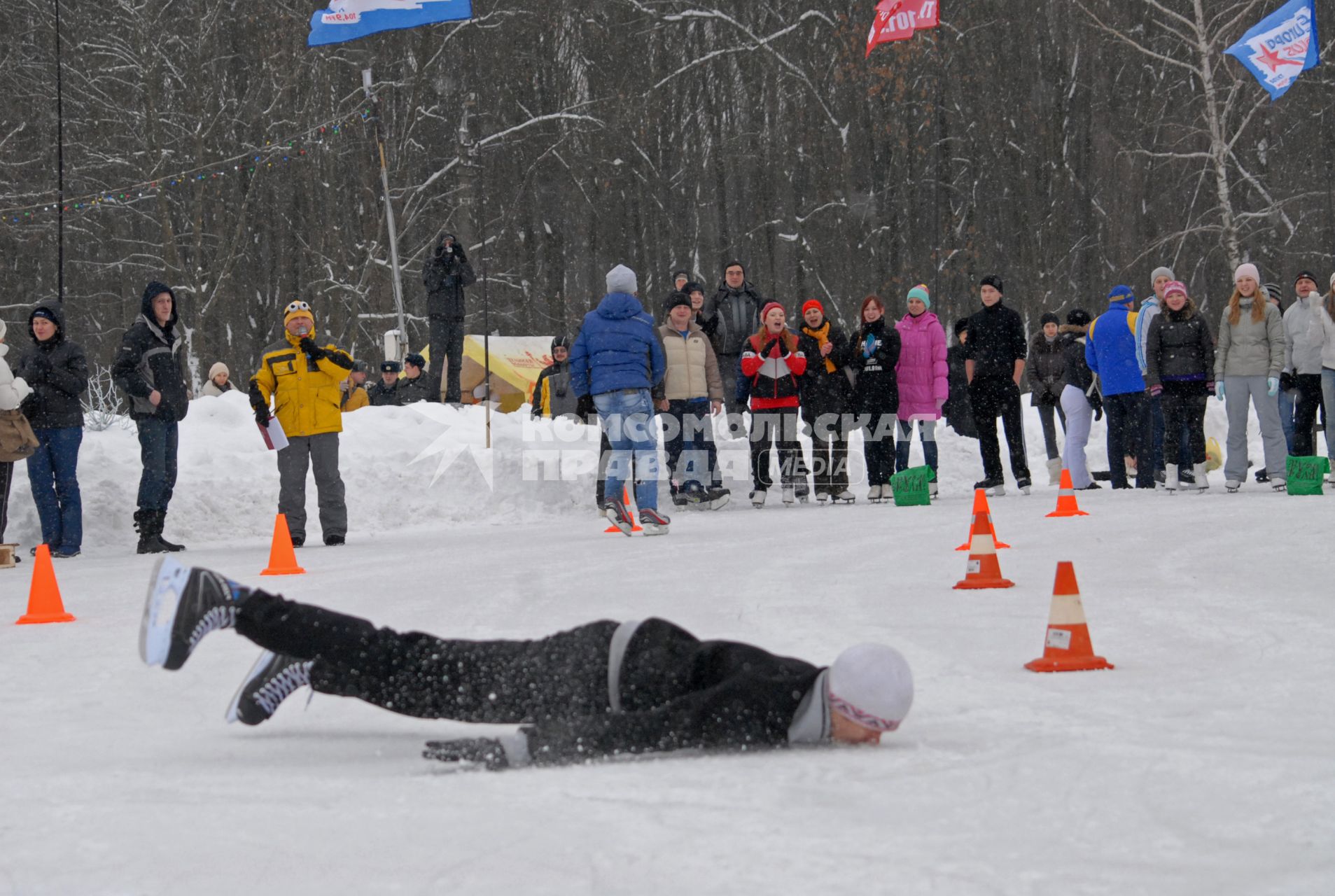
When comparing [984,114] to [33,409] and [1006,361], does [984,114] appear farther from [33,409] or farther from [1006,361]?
[33,409]

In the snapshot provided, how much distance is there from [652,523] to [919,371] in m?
4.32

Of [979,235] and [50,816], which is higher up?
[979,235]

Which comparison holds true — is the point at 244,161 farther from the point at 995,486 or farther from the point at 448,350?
the point at 995,486

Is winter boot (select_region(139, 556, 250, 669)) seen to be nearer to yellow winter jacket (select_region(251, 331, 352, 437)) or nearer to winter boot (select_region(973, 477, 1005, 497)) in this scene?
yellow winter jacket (select_region(251, 331, 352, 437))

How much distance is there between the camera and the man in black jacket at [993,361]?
13.9 metres

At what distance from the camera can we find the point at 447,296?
18.4m

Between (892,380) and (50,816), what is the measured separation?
38.8 ft

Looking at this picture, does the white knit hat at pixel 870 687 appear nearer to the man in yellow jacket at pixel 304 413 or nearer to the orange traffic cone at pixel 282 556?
the orange traffic cone at pixel 282 556

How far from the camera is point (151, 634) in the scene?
395 centimetres

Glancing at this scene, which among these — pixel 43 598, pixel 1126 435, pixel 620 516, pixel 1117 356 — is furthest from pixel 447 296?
pixel 43 598

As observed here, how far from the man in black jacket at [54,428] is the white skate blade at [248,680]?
806 centimetres

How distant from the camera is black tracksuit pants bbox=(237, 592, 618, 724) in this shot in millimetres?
3936

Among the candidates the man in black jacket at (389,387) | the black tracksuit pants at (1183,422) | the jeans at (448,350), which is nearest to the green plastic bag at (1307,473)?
the black tracksuit pants at (1183,422)

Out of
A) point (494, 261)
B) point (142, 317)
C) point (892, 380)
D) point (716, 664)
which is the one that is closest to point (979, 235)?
point (494, 261)
